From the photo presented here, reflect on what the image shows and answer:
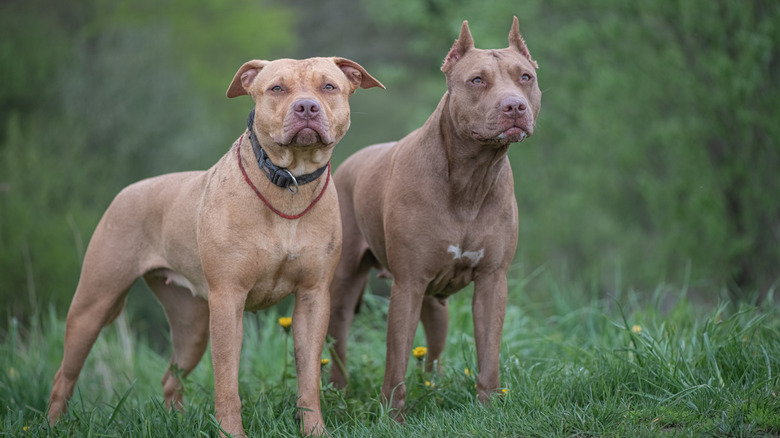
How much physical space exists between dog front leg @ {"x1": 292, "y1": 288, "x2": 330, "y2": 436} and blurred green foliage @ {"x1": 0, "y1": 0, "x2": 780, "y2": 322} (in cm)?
350

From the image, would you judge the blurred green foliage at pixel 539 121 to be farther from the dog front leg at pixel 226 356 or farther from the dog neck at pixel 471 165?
the dog neck at pixel 471 165

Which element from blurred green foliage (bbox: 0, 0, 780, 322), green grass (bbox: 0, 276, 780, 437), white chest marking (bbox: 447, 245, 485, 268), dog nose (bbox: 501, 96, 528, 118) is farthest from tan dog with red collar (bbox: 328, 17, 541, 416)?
blurred green foliage (bbox: 0, 0, 780, 322)

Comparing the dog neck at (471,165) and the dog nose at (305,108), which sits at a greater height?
the dog nose at (305,108)

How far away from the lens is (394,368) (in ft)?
14.9

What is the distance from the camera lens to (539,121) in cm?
951

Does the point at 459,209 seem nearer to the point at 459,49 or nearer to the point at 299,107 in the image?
the point at 459,49

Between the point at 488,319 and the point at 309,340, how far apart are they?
1.01 m

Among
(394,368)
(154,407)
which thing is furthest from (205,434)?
(394,368)

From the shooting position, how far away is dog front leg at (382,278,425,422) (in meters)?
4.52

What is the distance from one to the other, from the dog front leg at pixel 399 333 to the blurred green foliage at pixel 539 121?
3622mm

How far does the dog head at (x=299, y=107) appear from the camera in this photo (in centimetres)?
387

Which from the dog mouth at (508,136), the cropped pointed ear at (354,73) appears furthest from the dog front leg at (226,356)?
the dog mouth at (508,136)

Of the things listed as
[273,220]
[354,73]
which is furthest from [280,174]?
[354,73]

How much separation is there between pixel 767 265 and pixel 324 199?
25.1ft
